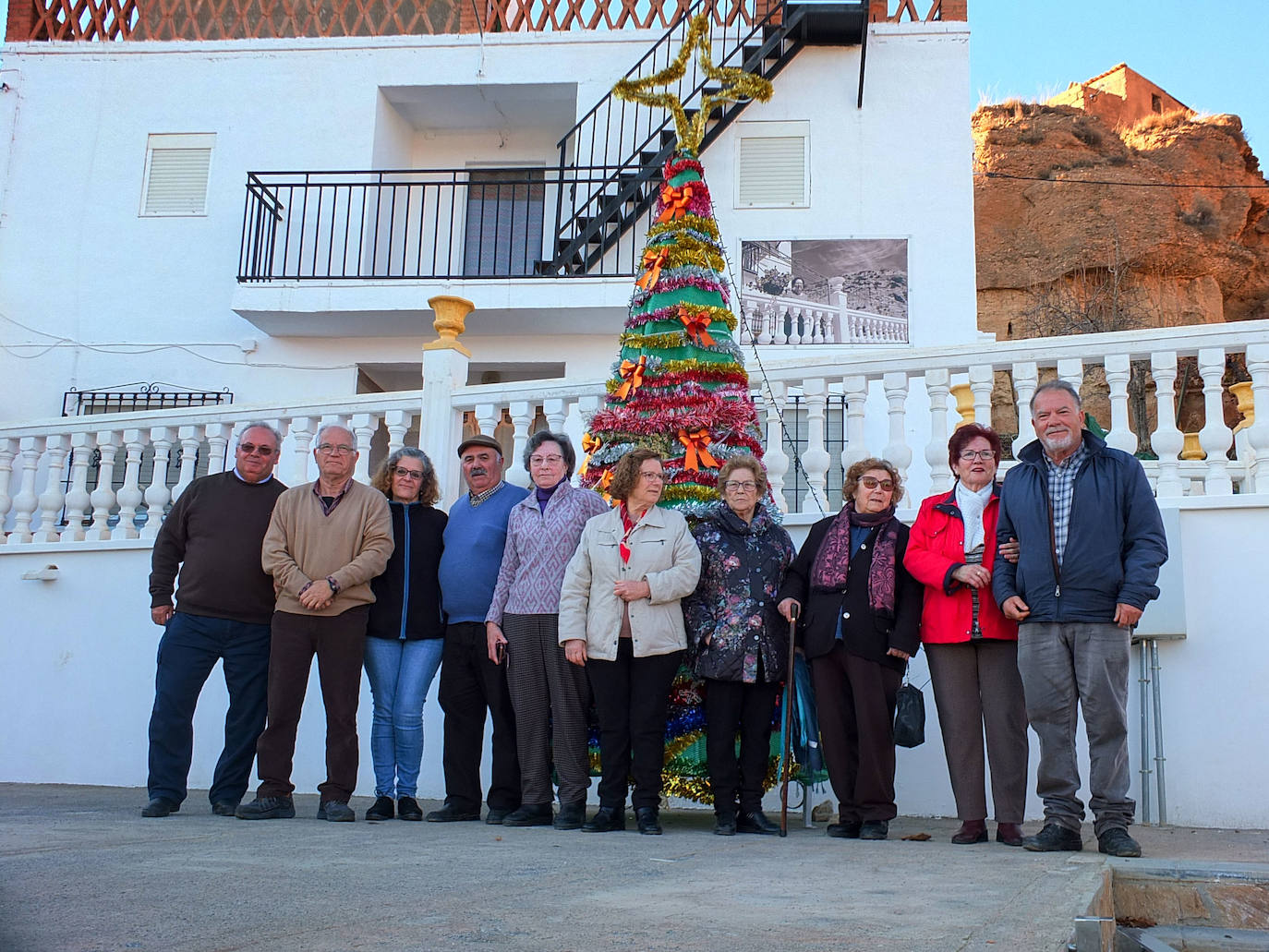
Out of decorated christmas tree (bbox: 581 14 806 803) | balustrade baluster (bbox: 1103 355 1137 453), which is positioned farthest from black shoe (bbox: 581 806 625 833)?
balustrade baluster (bbox: 1103 355 1137 453)

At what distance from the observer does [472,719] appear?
18.1ft

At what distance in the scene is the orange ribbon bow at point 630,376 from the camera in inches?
231

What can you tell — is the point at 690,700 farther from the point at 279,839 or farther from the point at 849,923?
the point at 849,923

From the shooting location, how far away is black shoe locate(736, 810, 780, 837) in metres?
5.01

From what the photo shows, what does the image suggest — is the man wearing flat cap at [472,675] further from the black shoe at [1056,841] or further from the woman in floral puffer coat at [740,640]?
the black shoe at [1056,841]

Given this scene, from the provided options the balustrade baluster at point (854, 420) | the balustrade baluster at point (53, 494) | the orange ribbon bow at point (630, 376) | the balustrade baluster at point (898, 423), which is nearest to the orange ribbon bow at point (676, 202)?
the orange ribbon bow at point (630, 376)

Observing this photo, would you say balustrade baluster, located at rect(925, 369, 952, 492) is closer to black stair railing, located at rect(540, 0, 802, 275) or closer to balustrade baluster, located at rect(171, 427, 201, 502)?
balustrade baluster, located at rect(171, 427, 201, 502)

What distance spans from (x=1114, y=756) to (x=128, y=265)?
12.0m

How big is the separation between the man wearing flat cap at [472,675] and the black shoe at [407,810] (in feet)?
0.26

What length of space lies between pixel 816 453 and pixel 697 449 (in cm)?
79

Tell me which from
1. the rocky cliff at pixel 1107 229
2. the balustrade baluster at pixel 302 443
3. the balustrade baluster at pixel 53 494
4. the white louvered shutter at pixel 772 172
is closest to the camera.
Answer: the balustrade baluster at pixel 302 443

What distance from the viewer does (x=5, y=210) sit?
13.6 m

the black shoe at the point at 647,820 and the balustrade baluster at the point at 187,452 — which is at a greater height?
the balustrade baluster at the point at 187,452

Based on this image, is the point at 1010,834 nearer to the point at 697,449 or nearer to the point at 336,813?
the point at 697,449
